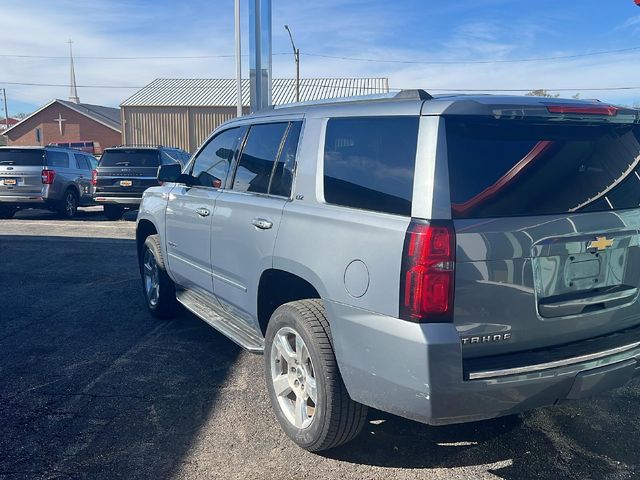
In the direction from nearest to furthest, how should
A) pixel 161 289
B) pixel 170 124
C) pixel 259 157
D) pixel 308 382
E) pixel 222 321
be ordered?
pixel 308 382
pixel 259 157
pixel 222 321
pixel 161 289
pixel 170 124

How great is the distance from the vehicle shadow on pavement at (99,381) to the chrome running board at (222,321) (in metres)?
0.39

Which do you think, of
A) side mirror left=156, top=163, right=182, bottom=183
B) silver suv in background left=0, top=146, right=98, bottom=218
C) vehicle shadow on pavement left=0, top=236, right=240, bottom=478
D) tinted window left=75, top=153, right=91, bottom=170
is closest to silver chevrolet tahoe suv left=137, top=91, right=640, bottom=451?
vehicle shadow on pavement left=0, top=236, right=240, bottom=478

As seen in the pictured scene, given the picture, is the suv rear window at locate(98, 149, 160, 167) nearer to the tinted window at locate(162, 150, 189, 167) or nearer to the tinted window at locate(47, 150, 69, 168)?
the tinted window at locate(162, 150, 189, 167)

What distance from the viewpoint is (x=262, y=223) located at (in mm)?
3594

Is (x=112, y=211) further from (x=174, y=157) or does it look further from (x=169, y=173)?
(x=169, y=173)

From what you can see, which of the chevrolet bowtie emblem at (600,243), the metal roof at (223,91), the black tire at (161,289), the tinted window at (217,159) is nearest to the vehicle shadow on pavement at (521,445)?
the chevrolet bowtie emblem at (600,243)

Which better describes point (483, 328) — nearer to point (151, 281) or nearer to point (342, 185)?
point (342, 185)

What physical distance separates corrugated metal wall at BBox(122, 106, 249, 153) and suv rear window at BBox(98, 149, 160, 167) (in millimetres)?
26705

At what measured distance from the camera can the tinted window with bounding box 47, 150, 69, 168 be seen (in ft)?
45.4

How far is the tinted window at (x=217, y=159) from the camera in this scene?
Answer: 14.6 ft

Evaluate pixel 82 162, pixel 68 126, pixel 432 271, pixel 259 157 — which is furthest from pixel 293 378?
pixel 68 126

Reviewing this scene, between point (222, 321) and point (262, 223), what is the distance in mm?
1146

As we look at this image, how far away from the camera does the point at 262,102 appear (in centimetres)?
1120

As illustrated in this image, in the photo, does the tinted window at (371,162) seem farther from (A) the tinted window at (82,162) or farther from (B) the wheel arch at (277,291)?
(A) the tinted window at (82,162)
